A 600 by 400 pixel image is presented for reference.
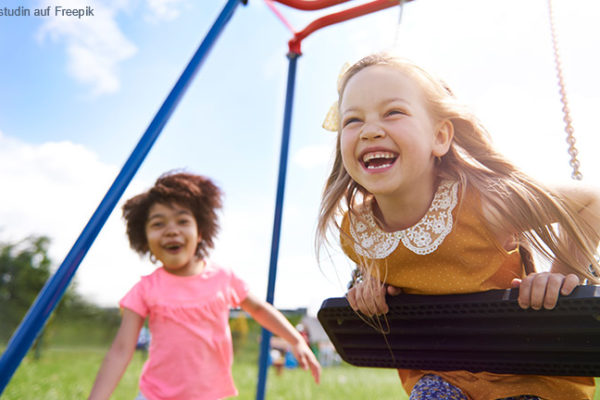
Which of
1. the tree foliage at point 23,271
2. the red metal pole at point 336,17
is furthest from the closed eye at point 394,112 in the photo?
the tree foliage at point 23,271

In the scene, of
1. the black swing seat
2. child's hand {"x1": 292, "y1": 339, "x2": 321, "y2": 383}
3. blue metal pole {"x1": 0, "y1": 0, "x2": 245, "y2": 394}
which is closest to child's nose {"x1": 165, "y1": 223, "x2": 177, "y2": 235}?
blue metal pole {"x1": 0, "y1": 0, "x2": 245, "y2": 394}

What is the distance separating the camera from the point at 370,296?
1190mm

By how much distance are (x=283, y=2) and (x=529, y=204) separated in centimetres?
150

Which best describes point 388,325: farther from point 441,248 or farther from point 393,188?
point 393,188

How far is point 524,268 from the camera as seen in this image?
129cm

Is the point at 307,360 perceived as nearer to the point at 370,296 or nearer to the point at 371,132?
the point at 370,296

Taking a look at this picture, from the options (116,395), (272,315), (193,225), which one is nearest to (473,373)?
(272,315)

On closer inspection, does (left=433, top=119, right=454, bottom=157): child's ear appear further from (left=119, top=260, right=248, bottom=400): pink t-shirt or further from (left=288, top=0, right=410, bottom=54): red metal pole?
(left=119, top=260, right=248, bottom=400): pink t-shirt

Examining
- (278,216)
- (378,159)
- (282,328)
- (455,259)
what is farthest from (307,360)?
(378,159)

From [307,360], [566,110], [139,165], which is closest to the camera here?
[566,110]

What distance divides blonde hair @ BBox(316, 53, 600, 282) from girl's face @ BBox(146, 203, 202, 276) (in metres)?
0.90

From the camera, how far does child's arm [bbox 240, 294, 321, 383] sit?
189cm

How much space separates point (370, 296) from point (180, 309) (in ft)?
3.41

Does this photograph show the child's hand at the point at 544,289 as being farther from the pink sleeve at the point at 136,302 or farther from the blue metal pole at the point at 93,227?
the pink sleeve at the point at 136,302
